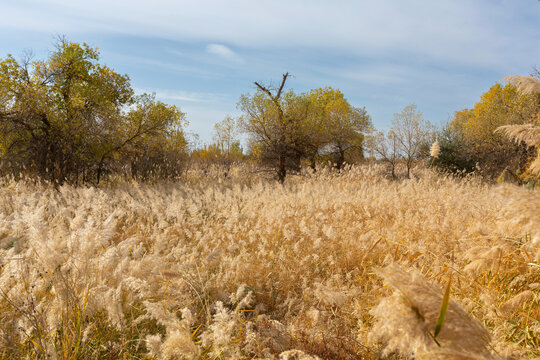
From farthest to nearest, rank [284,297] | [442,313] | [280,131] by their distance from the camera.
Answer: [280,131]
[284,297]
[442,313]

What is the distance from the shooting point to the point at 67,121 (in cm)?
1174

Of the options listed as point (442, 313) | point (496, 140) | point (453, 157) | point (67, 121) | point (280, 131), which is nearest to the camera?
point (442, 313)

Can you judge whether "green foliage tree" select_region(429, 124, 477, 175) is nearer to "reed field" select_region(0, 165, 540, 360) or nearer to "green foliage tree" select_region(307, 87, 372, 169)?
"green foliage tree" select_region(307, 87, 372, 169)

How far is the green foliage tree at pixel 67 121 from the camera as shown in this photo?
36.7ft

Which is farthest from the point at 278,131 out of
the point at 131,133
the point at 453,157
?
the point at 453,157

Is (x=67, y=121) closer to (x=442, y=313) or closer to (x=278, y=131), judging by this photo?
(x=278, y=131)

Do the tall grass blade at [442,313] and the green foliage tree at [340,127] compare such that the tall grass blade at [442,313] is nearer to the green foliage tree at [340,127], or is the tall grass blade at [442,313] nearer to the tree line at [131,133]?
the tree line at [131,133]

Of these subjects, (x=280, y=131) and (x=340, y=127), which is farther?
(x=340, y=127)

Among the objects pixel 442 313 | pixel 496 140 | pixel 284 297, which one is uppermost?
pixel 496 140

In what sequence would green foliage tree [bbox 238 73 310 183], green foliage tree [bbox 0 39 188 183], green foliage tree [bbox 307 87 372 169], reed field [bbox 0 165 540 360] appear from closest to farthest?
reed field [bbox 0 165 540 360] → green foliage tree [bbox 0 39 188 183] → green foliage tree [bbox 238 73 310 183] → green foliage tree [bbox 307 87 372 169]

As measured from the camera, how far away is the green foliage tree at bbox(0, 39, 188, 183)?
1117 cm

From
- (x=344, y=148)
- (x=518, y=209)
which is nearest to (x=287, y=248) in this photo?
(x=518, y=209)

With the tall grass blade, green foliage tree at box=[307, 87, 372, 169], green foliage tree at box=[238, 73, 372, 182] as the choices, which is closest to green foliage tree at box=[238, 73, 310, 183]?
green foliage tree at box=[238, 73, 372, 182]

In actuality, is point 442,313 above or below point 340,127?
below
